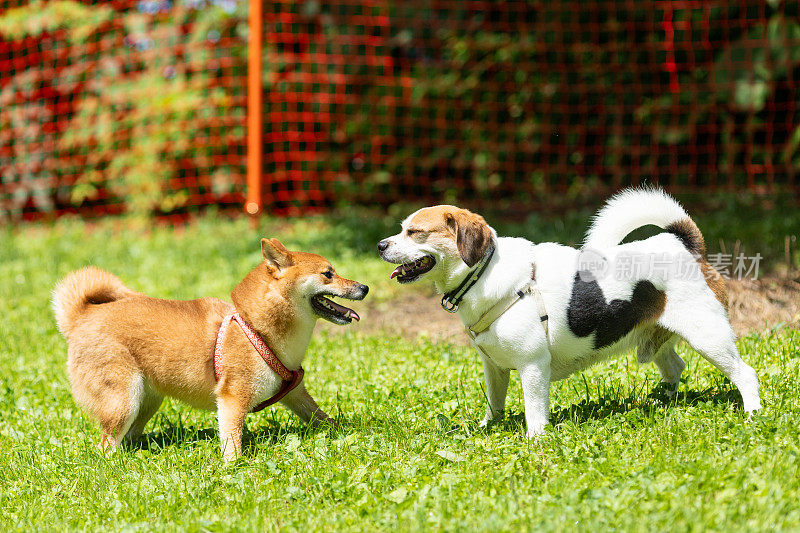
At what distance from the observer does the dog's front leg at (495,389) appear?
4086 millimetres

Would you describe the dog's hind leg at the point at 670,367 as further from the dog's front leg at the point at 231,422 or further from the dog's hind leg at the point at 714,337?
the dog's front leg at the point at 231,422

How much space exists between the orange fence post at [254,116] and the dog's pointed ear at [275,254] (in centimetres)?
538

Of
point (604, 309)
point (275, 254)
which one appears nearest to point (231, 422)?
point (275, 254)

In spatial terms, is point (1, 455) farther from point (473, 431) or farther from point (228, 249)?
point (228, 249)

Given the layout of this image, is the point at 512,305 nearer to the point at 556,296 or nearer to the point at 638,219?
the point at 556,296

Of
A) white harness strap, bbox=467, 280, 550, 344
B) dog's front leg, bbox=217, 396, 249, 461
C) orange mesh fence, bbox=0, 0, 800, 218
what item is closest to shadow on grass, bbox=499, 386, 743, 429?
white harness strap, bbox=467, 280, 550, 344

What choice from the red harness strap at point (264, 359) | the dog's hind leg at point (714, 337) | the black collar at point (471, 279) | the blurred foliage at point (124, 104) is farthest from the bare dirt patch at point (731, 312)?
the blurred foliage at point (124, 104)

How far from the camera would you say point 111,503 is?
11.8 feet

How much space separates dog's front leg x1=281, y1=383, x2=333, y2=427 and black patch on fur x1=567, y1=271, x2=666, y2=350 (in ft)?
4.61

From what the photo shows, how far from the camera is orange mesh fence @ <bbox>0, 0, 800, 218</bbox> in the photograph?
9562 millimetres

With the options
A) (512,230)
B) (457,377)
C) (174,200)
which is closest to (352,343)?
(457,377)

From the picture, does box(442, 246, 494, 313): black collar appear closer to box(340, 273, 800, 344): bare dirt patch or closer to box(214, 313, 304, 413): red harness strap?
box(214, 313, 304, 413): red harness strap

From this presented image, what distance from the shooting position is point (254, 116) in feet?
31.2

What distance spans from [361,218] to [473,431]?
5.89 metres
